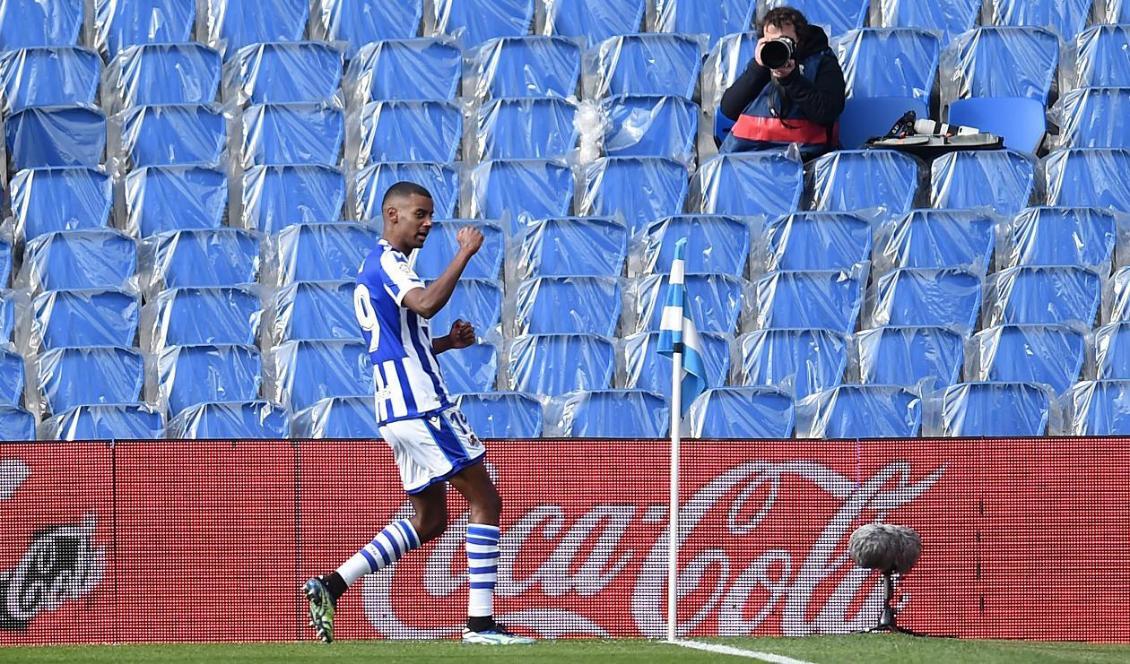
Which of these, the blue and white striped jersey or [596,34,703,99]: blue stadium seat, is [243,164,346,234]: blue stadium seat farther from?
the blue and white striped jersey

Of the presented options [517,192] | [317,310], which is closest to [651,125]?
[517,192]

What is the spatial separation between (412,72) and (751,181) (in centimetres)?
228

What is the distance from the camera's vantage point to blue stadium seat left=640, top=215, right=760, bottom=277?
34.4 feet

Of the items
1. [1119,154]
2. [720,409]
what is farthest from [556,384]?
[1119,154]

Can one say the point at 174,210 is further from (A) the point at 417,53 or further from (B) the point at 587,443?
(B) the point at 587,443

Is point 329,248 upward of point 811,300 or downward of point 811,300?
upward

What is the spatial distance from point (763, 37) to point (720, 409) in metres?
2.33

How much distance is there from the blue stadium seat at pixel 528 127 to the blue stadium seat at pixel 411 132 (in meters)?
0.24

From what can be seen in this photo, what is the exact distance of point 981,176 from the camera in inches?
431

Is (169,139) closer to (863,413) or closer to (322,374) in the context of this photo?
(322,374)

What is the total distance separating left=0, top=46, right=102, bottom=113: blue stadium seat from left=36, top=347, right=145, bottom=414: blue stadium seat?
237 centimetres

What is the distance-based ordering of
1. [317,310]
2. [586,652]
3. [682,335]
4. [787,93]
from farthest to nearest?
[787,93], [317,310], [682,335], [586,652]

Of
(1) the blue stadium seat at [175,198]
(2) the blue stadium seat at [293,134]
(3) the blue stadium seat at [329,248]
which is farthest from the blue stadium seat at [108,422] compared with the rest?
(2) the blue stadium seat at [293,134]

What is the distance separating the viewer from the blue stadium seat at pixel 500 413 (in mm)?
9422
